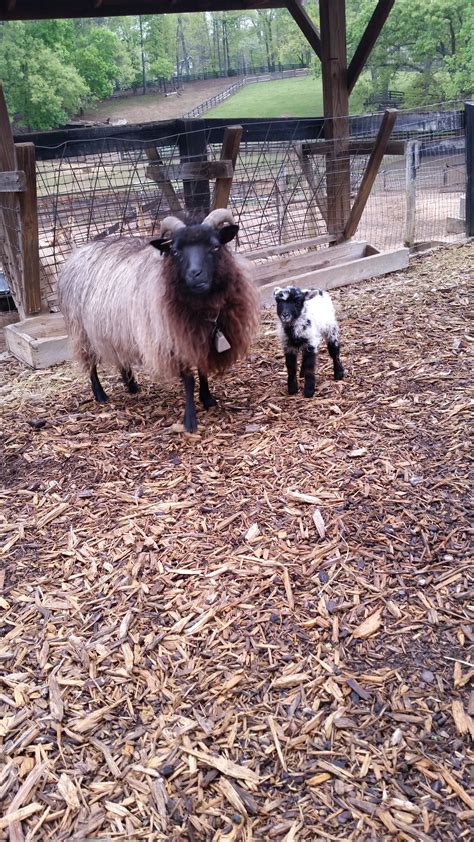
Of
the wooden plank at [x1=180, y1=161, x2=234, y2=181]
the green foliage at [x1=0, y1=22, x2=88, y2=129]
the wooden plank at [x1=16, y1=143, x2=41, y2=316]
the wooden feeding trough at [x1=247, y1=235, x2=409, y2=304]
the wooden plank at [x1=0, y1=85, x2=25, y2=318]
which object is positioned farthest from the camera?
the green foliage at [x1=0, y1=22, x2=88, y2=129]

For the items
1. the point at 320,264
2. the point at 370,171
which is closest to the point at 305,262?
the point at 320,264

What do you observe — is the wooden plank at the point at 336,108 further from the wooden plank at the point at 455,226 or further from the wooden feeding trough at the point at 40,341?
the wooden feeding trough at the point at 40,341

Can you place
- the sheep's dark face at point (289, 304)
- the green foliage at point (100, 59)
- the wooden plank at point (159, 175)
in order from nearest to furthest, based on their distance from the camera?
the sheep's dark face at point (289, 304) < the wooden plank at point (159, 175) < the green foliage at point (100, 59)

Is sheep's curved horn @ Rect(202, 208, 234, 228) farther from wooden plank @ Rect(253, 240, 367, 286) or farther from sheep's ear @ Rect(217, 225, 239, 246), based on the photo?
wooden plank @ Rect(253, 240, 367, 286)

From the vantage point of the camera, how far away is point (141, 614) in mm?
3127


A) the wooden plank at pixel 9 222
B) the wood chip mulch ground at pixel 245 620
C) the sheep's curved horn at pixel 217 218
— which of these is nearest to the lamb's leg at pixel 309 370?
the wood chip mulch ground at pixel 245 620

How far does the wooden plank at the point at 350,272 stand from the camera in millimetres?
7957

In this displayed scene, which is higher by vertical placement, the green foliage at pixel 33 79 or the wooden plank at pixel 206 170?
the green foliage at pixel 33 79

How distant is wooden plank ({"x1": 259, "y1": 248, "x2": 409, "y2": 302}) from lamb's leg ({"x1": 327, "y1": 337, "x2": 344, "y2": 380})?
264 cm

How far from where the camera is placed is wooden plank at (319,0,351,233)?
8344 mm

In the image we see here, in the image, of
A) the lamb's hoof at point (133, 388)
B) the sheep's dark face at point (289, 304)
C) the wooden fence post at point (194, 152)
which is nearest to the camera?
the sheep's dark face at point (289, 304)

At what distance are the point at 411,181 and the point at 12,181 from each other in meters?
6.03

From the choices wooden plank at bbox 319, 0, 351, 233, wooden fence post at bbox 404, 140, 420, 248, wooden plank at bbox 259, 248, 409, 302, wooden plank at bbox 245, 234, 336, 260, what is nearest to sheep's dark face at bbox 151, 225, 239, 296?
wooden plank at bbox 259, 248, 409, 302

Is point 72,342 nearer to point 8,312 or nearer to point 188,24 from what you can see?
point 8,312
